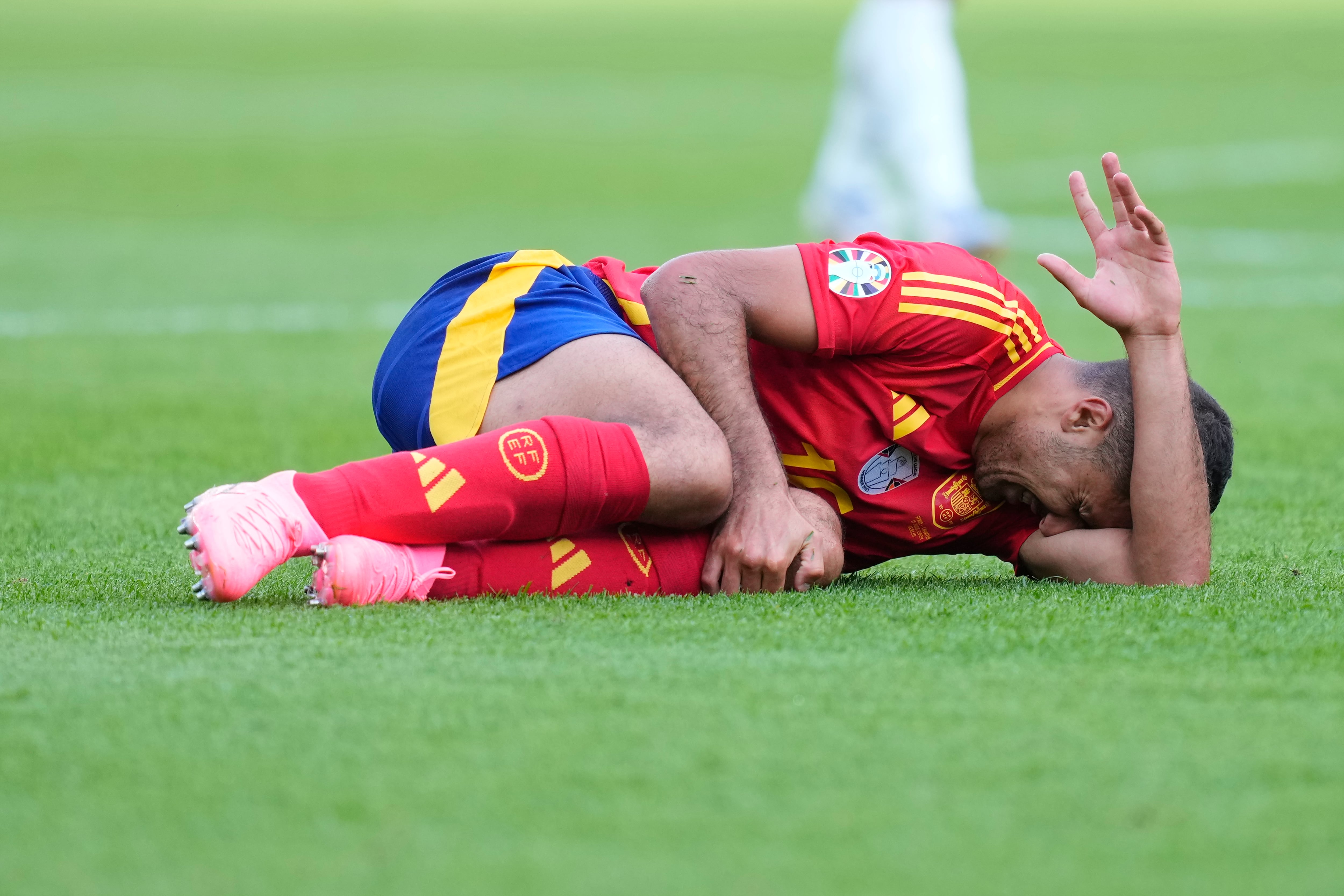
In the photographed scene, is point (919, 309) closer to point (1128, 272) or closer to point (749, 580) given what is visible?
point (1128, 272)

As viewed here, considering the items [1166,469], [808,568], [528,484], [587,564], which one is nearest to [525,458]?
[528,484]

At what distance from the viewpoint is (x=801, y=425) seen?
2605 mm

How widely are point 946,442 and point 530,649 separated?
0.87m

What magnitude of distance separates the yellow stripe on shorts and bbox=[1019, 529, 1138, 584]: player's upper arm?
0.89 m

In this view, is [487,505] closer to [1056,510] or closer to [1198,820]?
[1056,510]

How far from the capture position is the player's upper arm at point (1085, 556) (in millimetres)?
2531

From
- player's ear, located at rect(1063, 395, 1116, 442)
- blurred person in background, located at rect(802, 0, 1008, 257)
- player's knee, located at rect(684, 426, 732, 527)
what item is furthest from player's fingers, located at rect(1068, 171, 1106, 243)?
blurred person in background, located at rect(802, 0, 1008, 257)

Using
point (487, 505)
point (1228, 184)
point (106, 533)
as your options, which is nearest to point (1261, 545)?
point (487, 505)

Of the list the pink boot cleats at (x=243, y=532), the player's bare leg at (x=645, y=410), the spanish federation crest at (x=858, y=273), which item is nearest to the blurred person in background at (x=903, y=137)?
the spanish federation crest at (x=858, y=273)

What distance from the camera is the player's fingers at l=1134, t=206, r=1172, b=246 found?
8.11 feet

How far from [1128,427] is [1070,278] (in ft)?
0.79

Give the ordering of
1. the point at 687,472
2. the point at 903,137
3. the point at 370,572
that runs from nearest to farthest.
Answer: the point at 370,572
the point at 687,472
the point at 903,137

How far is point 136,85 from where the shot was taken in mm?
20453

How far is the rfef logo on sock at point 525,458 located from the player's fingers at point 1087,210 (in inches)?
36.8
